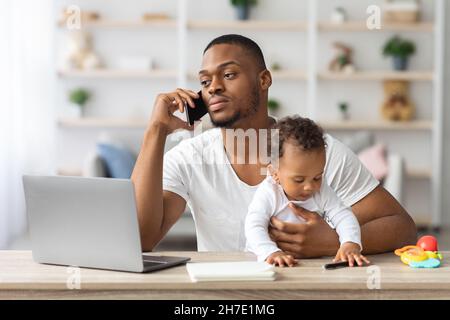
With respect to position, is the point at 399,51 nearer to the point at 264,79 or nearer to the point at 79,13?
the point at 79,13

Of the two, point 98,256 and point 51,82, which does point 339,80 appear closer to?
point 51,82

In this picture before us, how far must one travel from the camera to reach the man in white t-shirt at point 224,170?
1.83 meters

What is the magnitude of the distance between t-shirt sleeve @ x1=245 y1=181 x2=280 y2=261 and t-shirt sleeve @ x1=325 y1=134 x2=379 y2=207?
1.14 feet

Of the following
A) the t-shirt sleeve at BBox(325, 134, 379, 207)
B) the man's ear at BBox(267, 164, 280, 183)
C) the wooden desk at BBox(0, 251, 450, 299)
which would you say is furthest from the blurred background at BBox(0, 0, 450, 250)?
the wooden desk at BBox(0, 251, 450, 299)

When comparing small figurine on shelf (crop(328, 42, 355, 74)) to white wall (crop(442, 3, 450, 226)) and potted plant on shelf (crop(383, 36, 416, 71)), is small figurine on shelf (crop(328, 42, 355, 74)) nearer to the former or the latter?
potted plant on shelf (crop(383, 36, 416, 71))

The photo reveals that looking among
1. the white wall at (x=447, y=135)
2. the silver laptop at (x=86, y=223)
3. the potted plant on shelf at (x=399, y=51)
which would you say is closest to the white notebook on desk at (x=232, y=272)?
the silver laptop at (x=86, y=223)

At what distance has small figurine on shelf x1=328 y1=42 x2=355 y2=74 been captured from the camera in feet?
19.1

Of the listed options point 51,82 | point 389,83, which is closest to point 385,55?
point 389,83

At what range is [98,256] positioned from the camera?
1.48 metres

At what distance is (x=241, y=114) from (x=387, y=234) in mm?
452

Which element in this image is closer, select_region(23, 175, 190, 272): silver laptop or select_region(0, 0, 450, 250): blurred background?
select_region(23, 175, 190, 272): silver laptop

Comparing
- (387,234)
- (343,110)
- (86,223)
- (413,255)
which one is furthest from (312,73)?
(86,223)

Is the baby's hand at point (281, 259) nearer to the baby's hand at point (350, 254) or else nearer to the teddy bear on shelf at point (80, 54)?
the baby's hand at point (350, 254)
